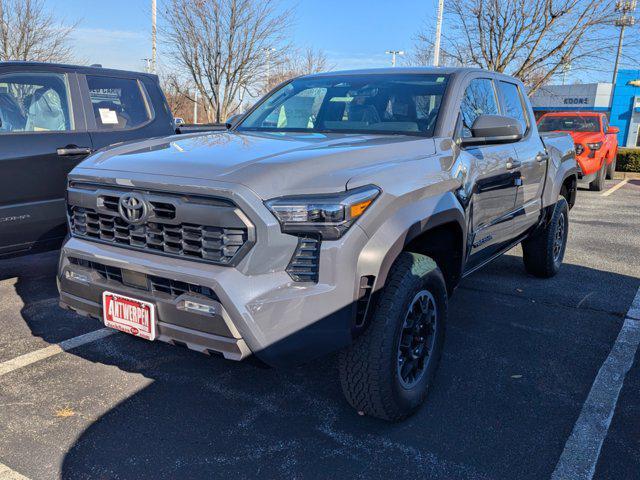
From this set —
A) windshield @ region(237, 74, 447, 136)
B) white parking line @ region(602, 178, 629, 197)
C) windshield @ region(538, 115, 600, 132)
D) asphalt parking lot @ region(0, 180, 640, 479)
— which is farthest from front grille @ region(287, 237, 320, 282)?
white parking line @ region(602, 178, 629, 197)

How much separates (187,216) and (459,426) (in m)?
1.71

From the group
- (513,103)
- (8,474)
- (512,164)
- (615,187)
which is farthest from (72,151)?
(615,187)

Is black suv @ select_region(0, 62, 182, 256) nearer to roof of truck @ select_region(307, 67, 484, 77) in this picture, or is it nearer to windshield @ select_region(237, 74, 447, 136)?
windshield @ select_region(237, 74, 447, 136)

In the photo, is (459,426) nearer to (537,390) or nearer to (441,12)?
(537,390)

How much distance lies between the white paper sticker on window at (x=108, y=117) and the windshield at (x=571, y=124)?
10.5 metres

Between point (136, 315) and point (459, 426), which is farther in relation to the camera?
point (459, 426)

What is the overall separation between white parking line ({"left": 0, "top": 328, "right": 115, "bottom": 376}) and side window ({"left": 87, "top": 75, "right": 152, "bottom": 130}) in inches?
76.7

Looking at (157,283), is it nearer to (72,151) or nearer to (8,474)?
(8,474)

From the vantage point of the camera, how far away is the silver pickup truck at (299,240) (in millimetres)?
2301

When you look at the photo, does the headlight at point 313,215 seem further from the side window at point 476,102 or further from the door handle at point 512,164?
the door handle at point 512,164

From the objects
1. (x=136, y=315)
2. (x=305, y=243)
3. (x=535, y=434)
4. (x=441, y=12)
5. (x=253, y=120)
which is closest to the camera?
(x=305, y=243)

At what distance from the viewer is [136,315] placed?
2.55 meters

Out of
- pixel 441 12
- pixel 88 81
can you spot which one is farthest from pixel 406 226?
pixel 441 12

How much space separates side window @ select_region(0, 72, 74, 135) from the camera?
4.45 meters
